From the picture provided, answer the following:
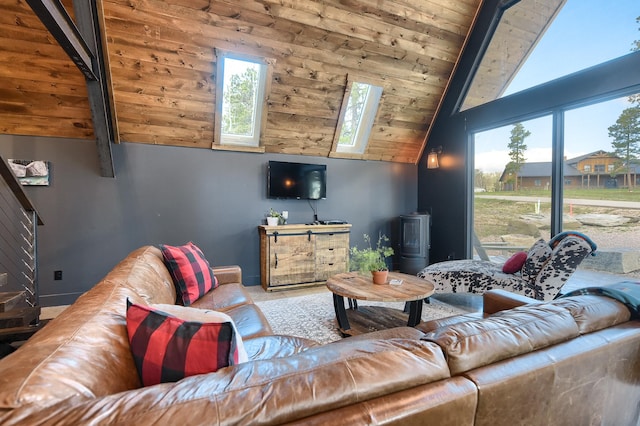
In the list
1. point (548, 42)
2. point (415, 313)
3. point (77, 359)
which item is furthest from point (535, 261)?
point (77, 359)

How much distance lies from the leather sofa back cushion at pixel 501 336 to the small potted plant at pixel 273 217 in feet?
11.9

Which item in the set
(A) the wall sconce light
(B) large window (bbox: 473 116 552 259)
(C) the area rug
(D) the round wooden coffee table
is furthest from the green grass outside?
(D) the round wooden coffee table

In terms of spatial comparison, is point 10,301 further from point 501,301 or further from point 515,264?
point 515,264

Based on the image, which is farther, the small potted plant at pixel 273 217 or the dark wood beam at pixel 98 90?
the small potted plant at pixel 273 217

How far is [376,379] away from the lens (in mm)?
783

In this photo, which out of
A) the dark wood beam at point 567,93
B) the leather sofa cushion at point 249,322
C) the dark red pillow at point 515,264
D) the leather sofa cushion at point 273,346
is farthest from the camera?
the dark red pillow at point 515,264

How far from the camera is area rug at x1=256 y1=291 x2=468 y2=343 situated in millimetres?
2844

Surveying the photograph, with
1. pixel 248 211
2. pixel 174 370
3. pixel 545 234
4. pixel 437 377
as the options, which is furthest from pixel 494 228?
pixel 174 370

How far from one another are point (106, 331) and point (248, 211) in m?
3.63

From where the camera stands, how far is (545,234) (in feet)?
12.4

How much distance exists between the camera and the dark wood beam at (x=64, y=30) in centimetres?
209

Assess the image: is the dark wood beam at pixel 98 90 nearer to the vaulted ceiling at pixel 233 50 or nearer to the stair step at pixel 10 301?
the vaulted ceiling at pixel 233 50

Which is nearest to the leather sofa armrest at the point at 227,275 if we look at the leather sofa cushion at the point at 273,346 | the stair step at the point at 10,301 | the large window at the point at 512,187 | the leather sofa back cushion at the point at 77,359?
the leather sofa cushion at the point at 273,346

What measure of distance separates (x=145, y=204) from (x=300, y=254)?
221 cm
